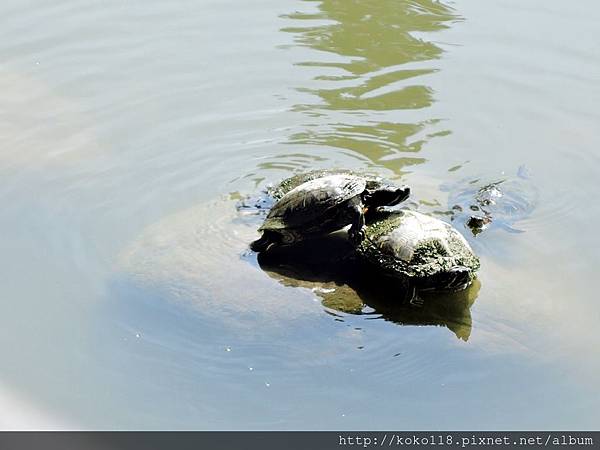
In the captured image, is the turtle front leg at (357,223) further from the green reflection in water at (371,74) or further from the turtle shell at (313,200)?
the green reflection in water at (371,74)

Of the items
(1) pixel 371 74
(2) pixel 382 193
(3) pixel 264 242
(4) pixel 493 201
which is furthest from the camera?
(1) pixel 371 74

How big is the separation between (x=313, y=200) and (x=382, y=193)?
48 cm

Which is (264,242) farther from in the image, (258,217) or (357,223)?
(357,223)

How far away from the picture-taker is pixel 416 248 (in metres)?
5.06

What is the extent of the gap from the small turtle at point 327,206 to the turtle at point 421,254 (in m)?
0.18

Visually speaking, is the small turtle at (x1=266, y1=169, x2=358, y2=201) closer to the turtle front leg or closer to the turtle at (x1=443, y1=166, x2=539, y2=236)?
the turtle front leg

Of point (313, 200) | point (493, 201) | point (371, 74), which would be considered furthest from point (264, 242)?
point (371, 74)

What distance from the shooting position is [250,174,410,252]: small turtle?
5234 millimetres

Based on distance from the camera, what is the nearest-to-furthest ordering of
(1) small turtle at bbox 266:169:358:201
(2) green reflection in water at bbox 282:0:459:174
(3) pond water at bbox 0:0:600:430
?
(3) pond water at bbox 0:0:600:430, (1) small turtle at bbox 266:169:358:201, (2) green reflection in water at bbox 282:0:459:174

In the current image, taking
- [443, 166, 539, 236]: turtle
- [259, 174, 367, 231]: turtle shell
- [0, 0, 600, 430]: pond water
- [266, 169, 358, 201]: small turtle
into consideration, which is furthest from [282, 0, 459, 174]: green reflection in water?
[259, 174, 367, 231]: turtle shell

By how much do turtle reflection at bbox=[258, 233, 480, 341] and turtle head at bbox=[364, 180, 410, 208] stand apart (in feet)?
1.11

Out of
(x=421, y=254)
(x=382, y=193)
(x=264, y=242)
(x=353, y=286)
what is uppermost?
(x=382, y=193)

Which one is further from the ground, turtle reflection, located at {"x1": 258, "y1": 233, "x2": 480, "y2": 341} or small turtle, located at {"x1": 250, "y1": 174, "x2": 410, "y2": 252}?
small turtle, located at {"x1": 250, "y1": 174, "x2": 410, "y2": 252}

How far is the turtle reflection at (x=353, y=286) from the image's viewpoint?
5.14 m
